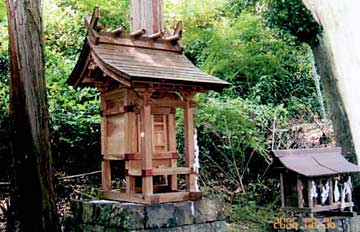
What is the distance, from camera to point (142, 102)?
14.8 feet

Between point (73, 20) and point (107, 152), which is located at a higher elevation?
point (73, 20)

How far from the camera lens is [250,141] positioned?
24.7ft

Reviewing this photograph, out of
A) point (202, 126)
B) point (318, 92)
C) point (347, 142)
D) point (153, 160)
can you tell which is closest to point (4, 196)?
point (153, 160)

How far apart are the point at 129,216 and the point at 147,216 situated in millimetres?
186

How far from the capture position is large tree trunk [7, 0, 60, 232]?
15.1 ft

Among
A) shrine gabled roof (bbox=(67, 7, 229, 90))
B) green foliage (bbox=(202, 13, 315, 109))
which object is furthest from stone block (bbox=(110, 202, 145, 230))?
green foliage (bbox=(202, 13, 315, 109))

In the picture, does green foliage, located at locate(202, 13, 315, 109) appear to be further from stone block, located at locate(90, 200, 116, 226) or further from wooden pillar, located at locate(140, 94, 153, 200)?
stone block, located at locate(90, 200, 116, 226)

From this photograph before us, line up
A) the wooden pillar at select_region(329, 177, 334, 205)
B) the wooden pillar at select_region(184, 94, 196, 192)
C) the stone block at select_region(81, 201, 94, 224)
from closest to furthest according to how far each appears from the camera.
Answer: the wooden pillar at select_region(184, 94, 196, 192)
the stone block at select_region(81, 201, 94, 224)
the wooden pillar at select_region(329, 177, 334, 205)

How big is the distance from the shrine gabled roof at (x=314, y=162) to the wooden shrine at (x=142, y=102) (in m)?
1.62

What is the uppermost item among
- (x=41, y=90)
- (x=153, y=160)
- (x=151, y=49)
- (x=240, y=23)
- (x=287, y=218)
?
(x=240, y=23)

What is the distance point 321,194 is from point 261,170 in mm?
2846

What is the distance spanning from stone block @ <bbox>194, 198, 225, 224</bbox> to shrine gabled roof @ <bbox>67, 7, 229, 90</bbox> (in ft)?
4.30

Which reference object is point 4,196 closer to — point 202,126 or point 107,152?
point 107,152

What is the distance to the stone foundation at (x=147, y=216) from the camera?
4352 mm
